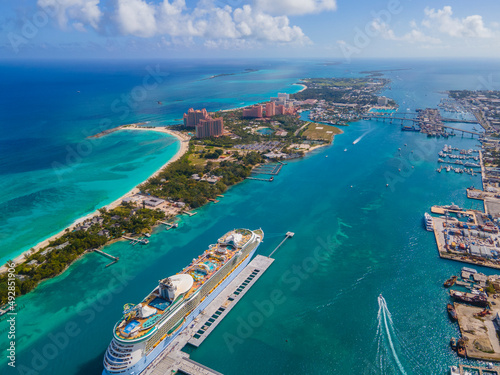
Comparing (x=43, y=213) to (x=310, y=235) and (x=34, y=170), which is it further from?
(x=310, y=235)

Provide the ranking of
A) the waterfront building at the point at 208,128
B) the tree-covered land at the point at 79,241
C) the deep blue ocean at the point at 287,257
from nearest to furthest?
the deep blue ocean at the point at 287,257 < the tree-covered land at the point at 79,241 < the waterfront building at the point at 208,128

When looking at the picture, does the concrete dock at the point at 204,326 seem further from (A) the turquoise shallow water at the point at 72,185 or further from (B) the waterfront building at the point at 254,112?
(B) the waterfront building at the point at 254,112

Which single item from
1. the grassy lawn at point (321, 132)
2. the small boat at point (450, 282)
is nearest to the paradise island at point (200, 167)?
the grassy lawn at point (321, 132)

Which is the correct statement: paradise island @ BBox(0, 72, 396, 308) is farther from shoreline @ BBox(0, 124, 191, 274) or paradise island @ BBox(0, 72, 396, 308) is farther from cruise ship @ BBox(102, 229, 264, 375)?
cruise ship @ BBox(102, 229, 264, 375)

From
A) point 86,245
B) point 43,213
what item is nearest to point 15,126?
point 43,213

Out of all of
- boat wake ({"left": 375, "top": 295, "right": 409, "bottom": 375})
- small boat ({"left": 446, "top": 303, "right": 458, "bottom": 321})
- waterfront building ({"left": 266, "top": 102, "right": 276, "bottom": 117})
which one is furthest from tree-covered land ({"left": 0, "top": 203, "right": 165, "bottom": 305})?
waterfront building ({"left": 266, "top": 102, "right": 276, "bottom": 117})

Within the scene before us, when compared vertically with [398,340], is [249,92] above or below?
above

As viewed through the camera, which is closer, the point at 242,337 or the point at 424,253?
the point at 242,337
